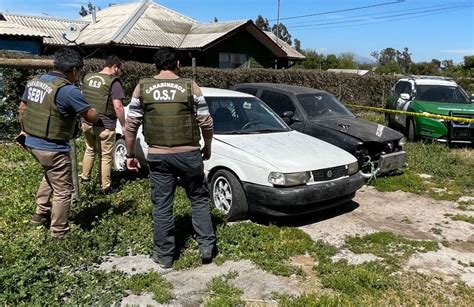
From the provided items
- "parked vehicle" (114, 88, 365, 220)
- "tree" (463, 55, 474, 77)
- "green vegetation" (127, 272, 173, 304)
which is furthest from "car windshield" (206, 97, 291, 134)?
"tree" (463, 55, 474, 77)

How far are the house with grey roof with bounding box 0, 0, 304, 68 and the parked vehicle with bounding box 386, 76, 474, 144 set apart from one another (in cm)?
1082

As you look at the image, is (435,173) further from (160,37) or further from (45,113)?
(160,37)

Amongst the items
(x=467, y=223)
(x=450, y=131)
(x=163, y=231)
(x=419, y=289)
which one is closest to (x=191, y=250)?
(x=163, y=231)

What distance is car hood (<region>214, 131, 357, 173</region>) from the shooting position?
5195 mm

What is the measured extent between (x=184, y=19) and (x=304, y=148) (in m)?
21.9

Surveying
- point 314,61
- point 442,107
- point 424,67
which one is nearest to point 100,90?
point 442,107

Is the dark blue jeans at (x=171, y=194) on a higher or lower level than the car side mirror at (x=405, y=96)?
lower

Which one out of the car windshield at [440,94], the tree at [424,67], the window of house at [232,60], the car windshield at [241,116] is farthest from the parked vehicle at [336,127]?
the tree at [424,67]

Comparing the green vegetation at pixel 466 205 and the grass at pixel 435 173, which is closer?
the green vegetation at pixel 466 205

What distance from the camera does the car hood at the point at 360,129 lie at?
24.3 feet

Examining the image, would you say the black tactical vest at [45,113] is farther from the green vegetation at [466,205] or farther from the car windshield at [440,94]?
the car windshield at [440,94]

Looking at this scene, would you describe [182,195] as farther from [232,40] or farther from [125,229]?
[232,40]

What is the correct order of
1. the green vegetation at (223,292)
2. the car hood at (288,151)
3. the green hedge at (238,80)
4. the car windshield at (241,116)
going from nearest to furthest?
the green vegetation at (223,292), the car hood at (288,151), the car windshield at (241,116), the green hedge at (238,80)

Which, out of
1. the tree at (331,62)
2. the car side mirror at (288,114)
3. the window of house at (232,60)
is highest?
the tree at (331,62)
